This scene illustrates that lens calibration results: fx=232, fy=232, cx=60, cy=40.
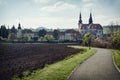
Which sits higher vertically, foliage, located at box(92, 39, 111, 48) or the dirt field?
foliage, located at box(92, 39, 111, 48)

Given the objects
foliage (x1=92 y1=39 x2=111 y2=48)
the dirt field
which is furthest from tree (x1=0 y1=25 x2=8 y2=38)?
the dirt field

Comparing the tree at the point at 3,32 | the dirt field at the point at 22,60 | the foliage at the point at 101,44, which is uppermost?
the tree at the point at 3,32

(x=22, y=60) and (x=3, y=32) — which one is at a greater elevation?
(x=3, y=32)

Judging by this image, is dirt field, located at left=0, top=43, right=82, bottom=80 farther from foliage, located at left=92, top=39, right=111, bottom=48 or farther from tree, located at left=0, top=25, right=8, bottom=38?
tree, located at left=0, top=25, right=8, bottom=38

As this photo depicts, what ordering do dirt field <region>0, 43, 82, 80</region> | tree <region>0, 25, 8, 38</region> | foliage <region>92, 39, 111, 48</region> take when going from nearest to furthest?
dirt field <region>0, 43, 82, 80</region>, foliage <region>92, 39, 111, 48</region>, tree <region>0, 25, 8, 38</region>

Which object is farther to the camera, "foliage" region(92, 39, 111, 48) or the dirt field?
"foliage" region(92, 39, 111, 48)

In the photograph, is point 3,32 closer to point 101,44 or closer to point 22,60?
point 101,44

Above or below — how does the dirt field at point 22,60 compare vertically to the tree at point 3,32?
below

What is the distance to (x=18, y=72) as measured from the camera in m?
19.9

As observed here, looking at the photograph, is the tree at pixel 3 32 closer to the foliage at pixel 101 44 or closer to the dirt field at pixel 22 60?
the foliage at pixel 101 44

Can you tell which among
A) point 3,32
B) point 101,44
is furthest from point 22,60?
point 3,32

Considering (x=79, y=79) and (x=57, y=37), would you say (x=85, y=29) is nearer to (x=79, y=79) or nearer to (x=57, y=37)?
(x=57, y=37)

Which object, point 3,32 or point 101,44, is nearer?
point 101,44

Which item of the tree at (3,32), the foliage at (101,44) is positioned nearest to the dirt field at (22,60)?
the foliage at (101,44)
